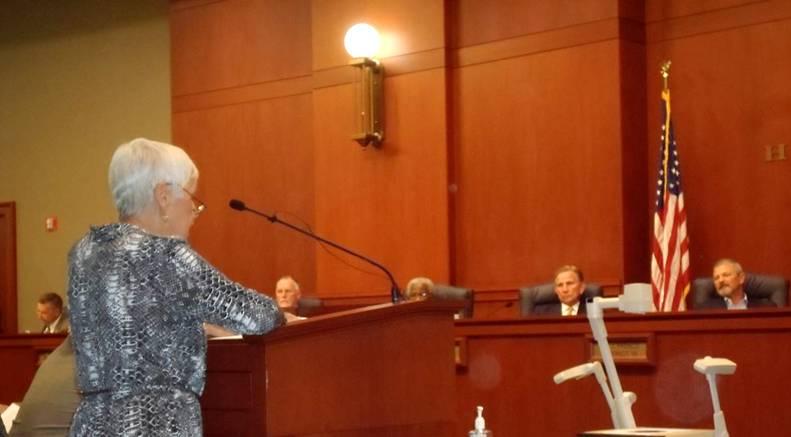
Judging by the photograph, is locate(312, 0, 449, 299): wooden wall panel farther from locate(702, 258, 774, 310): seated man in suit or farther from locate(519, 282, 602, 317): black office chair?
locate(702, 258, 774, 310): seated man in suit

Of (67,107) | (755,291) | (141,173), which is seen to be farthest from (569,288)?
(67,107)

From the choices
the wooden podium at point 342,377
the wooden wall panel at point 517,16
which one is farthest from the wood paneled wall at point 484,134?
the wooden podium at point 342,377

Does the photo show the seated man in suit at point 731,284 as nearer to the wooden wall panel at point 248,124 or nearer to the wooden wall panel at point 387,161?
the wooden wall panel at point 387,161

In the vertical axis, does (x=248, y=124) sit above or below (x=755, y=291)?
above

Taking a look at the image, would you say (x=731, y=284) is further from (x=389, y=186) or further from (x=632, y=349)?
(x=389, y=186)

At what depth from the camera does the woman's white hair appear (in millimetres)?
2848

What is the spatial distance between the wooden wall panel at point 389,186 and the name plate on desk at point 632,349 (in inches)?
129

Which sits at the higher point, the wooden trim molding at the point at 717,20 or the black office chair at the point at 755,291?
the wooden trim molding at the point at 717,20

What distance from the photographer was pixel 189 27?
1129cm

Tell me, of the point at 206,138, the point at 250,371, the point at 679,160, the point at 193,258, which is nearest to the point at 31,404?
the point at 250,371

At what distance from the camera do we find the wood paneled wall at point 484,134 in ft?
27.7

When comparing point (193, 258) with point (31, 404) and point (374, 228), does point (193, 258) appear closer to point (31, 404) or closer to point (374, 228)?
point (31, 404)

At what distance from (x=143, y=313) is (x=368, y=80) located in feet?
23.1

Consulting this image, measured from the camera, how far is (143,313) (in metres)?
2.75
